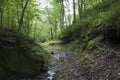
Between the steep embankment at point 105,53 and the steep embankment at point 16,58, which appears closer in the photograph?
the steep embankment at point 105,53

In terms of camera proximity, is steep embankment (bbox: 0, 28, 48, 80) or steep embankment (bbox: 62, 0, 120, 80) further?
steep embankment (bbox: 0, 28, 48, 80)

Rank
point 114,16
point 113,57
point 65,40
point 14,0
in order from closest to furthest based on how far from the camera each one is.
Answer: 1. point 113,57
2. point 114,16
3. point 14,0
4. point 65,40

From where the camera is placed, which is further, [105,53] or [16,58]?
[105,53]

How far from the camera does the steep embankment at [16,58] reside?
9.12 meters

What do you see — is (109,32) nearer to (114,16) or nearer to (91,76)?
(114,16)

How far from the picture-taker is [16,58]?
9695 millimetres

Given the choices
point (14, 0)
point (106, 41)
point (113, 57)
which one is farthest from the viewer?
point (14, 0)

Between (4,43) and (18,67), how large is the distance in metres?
1.52

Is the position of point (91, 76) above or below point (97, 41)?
below

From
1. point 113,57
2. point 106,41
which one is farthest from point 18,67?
point 106,41

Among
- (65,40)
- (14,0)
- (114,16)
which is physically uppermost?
(14,0)

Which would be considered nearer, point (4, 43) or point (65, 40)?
point (4, 43)

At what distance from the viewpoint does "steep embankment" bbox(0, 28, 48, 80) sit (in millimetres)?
9117

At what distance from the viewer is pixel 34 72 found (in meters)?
10.2
